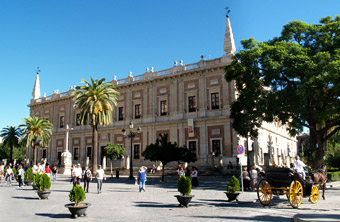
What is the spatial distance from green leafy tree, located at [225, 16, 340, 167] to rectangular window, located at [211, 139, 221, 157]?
1090cm

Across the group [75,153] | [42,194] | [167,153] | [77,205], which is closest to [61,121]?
[75,153]

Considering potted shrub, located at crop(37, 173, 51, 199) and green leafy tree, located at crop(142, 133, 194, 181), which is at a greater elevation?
green leafy tree, located at crop(142, 133, 194, 181)

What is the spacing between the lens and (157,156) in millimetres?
23922

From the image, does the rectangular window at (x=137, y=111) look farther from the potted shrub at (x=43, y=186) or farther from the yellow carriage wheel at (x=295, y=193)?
the yellow carriage wheel at (x=295, y=193)

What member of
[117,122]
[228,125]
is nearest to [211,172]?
[228,125]

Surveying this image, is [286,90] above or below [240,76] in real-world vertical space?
below

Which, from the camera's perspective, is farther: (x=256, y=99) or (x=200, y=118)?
(x=200, y=118)

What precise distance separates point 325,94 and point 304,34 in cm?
510

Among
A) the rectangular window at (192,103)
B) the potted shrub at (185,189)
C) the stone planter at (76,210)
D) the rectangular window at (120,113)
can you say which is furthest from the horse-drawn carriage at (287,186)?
the rectangular window at (120,113)

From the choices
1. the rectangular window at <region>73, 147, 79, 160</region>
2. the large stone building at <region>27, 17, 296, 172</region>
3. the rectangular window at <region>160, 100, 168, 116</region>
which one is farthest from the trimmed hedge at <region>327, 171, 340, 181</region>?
the rectangular window at <region>73, 147, 79, 160</region>

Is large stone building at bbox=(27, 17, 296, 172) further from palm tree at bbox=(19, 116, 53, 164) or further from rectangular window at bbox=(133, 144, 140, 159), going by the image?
palm tree at bbox=(19, 116, 53, 164)

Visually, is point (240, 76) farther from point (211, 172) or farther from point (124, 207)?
point (124, 207)

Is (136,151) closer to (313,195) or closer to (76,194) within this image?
(313,195)

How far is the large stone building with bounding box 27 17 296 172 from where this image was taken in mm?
32250
